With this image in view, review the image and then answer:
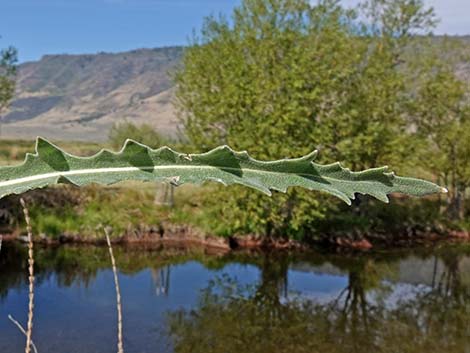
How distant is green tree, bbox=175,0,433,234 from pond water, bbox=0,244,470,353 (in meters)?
1.93

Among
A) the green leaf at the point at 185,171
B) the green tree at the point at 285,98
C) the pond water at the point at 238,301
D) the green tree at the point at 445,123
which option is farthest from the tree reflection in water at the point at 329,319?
the green leaf at the point at 185,171

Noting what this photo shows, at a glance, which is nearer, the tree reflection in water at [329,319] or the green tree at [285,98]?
the tree reflection in water at [329,319]

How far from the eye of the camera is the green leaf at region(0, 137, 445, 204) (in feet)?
2.54

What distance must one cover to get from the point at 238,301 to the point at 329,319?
2.12 metres

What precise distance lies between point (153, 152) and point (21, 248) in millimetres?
17944

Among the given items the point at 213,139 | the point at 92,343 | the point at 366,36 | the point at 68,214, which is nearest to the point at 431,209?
the point at 366,36

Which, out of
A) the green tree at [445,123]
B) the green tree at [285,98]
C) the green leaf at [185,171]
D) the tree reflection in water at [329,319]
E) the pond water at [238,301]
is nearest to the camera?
the green leaf at [185,171]

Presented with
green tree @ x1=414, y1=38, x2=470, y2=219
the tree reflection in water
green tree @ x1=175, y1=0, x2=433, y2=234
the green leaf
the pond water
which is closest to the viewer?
the green leaf

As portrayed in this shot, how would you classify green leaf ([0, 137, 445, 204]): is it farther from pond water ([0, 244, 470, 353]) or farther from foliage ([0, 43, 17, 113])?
foliage ([0, 43, 17, 113])

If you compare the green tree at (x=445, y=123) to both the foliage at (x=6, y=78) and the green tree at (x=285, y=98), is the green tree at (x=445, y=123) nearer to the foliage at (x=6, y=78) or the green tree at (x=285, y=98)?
the green tree at (x=285, y=98)

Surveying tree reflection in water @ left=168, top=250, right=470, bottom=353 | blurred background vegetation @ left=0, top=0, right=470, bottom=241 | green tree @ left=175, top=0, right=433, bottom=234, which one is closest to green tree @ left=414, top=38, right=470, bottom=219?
blurred background vegetation @ left=0, top=0, right=470, bottom=241

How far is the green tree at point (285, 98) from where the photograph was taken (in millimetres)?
18797

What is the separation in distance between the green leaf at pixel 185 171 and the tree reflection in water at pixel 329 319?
33.6 feet

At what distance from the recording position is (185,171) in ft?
2.67
